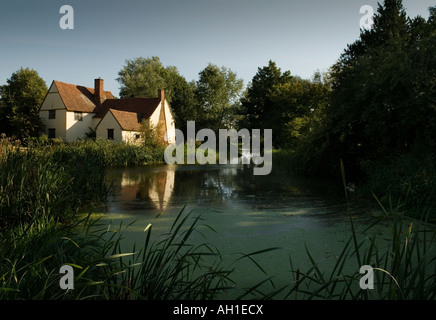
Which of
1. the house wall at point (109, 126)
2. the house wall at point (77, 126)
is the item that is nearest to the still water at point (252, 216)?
the house wall at point (109, 126)

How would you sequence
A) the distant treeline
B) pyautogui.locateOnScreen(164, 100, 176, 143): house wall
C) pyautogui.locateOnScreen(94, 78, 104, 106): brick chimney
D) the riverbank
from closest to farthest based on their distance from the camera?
the riverbank → the distant treeline → pyautogui.locateOnScreen(94, 78, 104, 106): brick chimney → pyautogui.locateOnScreen(164, 100, 176, 143): house wall

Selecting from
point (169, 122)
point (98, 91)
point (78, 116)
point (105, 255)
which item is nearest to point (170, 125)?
point (169, 122)

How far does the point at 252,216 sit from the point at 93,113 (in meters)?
30.6

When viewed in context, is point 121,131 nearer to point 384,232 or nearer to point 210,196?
point 210,196

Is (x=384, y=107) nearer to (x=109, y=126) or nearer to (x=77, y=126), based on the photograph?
(x=109, y=126)

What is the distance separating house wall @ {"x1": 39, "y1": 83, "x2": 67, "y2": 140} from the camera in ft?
102

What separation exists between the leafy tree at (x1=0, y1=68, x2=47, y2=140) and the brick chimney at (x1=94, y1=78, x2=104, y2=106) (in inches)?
224

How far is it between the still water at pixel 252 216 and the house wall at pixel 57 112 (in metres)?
23.3

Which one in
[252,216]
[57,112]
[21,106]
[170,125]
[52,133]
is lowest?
[252,216]

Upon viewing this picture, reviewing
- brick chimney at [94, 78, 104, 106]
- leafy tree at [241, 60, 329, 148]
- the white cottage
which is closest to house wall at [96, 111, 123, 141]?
the white cottage

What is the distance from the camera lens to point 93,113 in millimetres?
33312

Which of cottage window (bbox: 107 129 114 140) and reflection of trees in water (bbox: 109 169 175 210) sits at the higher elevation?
cottage window (bbox: 107 129 114 140)

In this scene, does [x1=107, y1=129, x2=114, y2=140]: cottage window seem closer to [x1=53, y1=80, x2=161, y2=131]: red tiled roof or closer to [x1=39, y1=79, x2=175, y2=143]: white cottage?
[x1=39, y1=79, x2=175, y2=143]: white cottage

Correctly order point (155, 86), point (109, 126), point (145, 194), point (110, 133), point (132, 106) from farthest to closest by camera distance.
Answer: point (155, 86), point (132, 106), point (110, 133), point (109, 126), point (145, 194)
